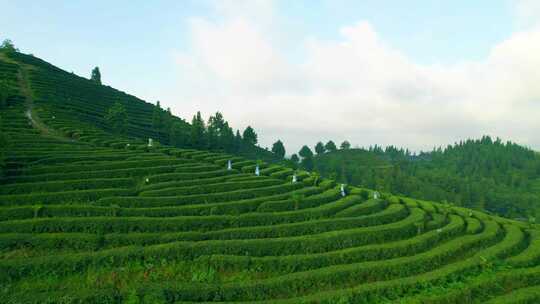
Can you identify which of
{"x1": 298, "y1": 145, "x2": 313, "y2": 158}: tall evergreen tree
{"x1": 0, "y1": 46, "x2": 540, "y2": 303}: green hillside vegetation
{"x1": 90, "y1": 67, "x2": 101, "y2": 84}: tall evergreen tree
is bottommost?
{"x1": 0, "y1": 46, "x2": 540, "y2": 303}: green hillside vegetation

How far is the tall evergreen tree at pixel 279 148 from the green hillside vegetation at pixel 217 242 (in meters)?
64.9

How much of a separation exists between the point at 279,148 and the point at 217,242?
80.4 metres

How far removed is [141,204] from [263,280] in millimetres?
12182

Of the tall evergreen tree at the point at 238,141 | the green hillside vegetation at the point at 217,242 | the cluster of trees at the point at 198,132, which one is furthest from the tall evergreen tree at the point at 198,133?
the green hillside vegetation at the point at 217,242

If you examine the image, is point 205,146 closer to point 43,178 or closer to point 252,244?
point 43,178

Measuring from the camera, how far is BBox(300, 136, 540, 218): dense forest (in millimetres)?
90688

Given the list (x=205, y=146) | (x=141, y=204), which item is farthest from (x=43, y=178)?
(x=205, y=146)

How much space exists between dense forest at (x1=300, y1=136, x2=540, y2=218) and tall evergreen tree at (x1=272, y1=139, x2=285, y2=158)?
776 cm

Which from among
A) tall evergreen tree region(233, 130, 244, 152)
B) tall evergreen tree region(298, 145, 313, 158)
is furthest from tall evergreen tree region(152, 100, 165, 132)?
tall evergreen tree region(298, 145, 313, 158)

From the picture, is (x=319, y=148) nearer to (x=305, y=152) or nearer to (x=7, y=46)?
(x=305, y=152)

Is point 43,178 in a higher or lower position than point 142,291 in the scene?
higher

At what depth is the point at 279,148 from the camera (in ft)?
333

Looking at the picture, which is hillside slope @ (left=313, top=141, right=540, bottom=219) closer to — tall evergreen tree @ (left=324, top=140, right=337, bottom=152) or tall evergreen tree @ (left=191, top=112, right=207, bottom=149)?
tall evergreen tree @ (left=324, top=140, right=337, bottom=152)

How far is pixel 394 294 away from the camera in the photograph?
19281 mm
